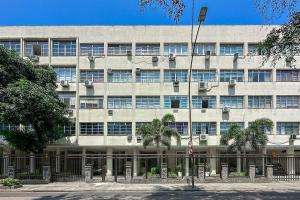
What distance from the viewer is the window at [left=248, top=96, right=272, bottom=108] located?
44844 mm

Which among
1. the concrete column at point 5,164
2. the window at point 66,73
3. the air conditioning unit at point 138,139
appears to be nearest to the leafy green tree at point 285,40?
the concrete column at point 5,164

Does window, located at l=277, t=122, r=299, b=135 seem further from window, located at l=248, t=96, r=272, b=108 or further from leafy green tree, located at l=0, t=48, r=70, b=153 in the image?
leafy green tree, located at l=0, t=48, r=70, b=153

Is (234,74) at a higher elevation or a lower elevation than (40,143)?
higher

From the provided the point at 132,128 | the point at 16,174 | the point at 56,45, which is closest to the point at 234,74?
the point at 132,128

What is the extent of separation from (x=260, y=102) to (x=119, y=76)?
48.1ft

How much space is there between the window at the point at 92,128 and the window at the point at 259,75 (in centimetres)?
1598

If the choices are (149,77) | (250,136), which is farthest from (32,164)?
(250,136)

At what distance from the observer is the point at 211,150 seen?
4544 centimetres

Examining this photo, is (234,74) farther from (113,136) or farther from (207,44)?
(113,136)

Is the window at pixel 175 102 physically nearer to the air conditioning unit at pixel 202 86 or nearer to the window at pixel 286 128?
the air conditioning unit at pixel 202 86

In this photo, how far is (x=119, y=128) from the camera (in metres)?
44.9

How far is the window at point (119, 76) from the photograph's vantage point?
1784 inches

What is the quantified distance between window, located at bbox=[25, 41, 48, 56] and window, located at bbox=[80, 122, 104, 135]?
8.43 m

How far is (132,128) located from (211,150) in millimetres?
8477
